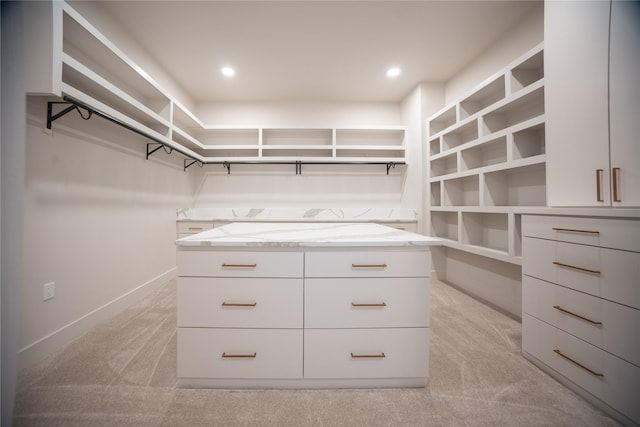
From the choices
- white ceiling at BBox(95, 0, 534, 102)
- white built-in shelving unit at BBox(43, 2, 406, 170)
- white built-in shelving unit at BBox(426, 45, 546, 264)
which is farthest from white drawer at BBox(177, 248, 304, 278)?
white ceiling at BBox(95, 0, 534, 102)

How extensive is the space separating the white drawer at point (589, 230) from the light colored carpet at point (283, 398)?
799 millimetres

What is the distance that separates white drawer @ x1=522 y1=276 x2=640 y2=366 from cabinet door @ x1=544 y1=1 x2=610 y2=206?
20.7 inches

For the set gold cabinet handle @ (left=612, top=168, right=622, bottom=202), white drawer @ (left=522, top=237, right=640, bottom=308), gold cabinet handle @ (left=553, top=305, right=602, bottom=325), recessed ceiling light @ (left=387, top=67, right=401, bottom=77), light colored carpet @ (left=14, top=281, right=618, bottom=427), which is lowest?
light colored carpet @ (left=14, top=281, right=618, bottom=427)

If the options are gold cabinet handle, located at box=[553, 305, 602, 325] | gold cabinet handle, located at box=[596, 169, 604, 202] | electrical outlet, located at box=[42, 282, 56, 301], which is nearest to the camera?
gold cabinet handle, located at box=[553, 305, 602, 325]

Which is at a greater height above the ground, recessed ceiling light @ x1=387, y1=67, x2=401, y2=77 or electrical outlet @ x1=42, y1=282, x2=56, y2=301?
recessed ceiling light @ x1=387, y1=67, x2=401, y2=77

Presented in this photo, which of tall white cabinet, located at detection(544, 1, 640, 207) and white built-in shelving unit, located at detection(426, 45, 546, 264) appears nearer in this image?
tall white cabinet, located at detection(544, 1, 640, 207)

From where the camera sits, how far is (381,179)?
343 cm

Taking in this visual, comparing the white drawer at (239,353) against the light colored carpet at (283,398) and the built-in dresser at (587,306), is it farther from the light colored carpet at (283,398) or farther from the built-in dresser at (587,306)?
the built-in dresser at (587,306)

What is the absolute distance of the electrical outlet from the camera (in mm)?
1413

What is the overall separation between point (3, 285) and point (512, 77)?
10.8 feet

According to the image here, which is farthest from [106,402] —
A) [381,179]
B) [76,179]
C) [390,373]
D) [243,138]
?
[381,179]

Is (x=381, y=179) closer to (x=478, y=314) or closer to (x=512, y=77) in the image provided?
(x=512, y=77)

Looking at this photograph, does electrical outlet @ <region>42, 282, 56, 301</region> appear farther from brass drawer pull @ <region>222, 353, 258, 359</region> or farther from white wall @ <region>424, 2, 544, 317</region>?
white wall @ <region>424, 2, 544, 317</region>

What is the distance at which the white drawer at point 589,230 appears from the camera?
37.6 inches
